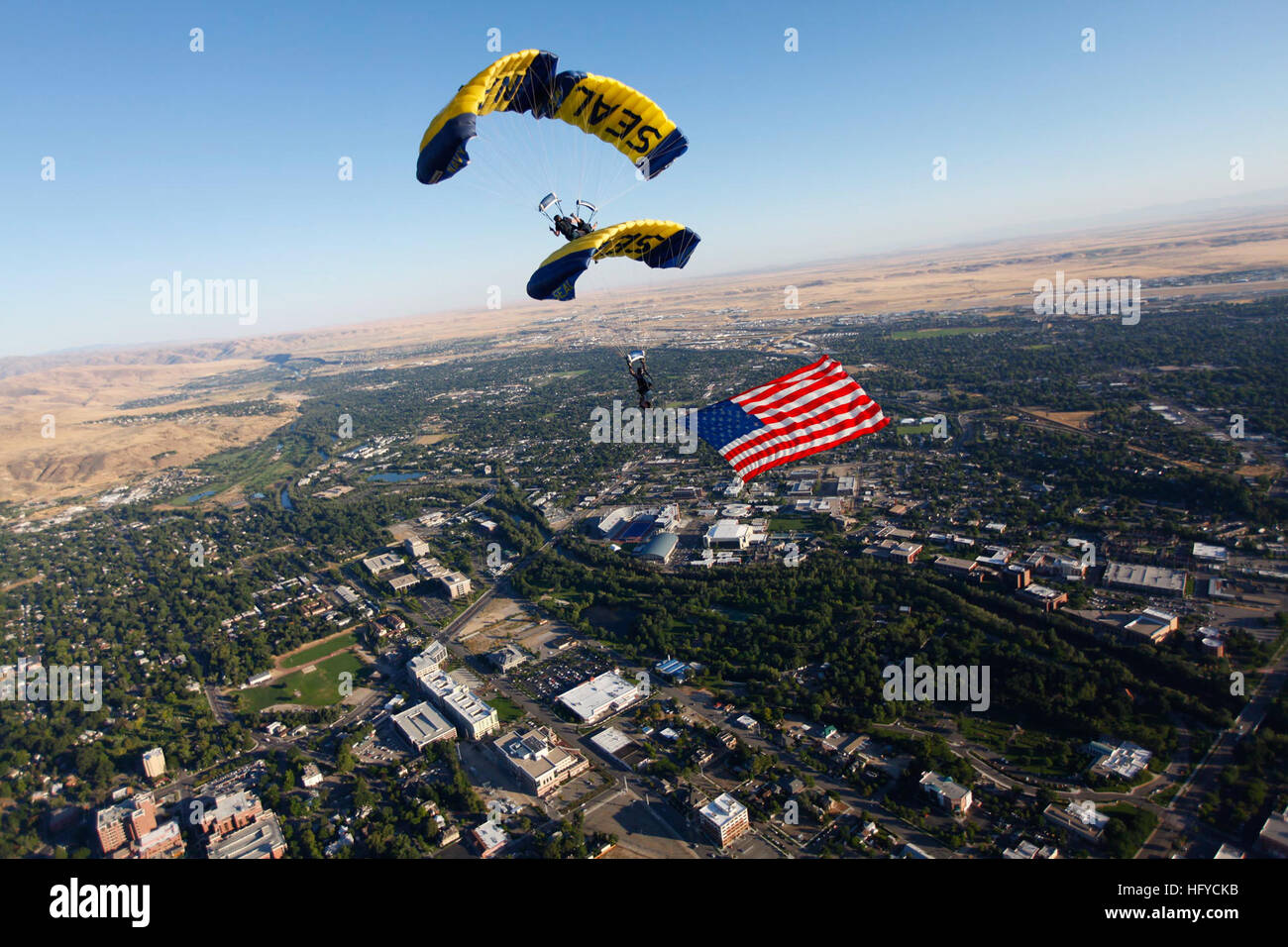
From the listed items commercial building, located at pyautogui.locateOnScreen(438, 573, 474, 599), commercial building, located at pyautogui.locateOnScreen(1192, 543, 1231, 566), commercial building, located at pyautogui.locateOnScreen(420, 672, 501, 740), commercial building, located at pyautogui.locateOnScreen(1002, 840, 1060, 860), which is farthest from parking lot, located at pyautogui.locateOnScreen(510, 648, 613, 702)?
commercial building, located at pyautogui.locateOnScreen(1192, 543, 1231, 566)

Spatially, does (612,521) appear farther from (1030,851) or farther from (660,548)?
(1030,851)

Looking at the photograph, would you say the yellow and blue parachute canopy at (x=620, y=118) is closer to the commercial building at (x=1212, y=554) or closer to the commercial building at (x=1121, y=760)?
the commercial building at (x=1121, y=760)

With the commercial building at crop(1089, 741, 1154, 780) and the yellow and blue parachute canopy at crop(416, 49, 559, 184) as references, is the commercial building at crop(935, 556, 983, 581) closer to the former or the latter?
the commercial building at crop(1089, 741, 1154, 780)

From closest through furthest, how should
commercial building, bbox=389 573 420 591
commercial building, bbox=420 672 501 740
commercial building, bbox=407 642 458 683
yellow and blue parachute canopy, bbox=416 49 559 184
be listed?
yellow and blue parachute canopy, bbox=416 49 559 184, commercial building, bbox=420 672 501 740, commercial building, bbox=407 642 458 683, commercial building, bbox=389 573 420 591

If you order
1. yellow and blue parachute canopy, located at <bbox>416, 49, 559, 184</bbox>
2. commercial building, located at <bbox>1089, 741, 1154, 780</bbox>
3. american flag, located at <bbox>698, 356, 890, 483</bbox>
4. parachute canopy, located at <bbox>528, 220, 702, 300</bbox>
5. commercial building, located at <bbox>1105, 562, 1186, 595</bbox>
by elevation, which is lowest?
commercial building, located at <bbox>1089, 741, 1154, 780</bbox>
